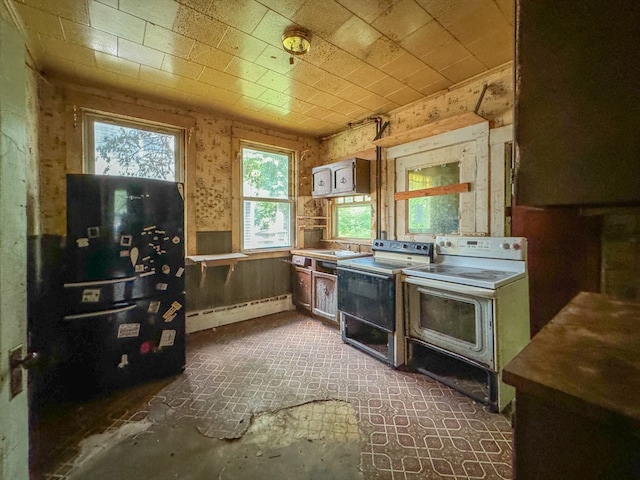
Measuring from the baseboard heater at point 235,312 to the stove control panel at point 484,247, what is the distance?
2441 millimetres

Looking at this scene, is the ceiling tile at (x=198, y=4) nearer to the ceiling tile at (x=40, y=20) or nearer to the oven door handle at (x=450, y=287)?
the ceiling tile at (x=40, y=20)

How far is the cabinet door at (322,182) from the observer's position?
404 cm

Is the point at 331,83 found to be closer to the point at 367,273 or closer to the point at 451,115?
the point at 451,115

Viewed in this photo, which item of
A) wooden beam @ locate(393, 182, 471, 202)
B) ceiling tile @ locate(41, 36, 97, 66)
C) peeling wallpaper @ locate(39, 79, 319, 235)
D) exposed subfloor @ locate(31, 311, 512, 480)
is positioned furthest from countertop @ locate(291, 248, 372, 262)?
ceiling tile @ locate(41, 36, 97, 66)

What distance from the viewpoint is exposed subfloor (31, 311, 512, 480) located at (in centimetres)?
151

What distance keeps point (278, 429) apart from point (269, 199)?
119 inches

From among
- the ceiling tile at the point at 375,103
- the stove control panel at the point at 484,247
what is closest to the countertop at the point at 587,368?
the stove control panel at the point at 484,247

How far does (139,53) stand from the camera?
2293 millimetres

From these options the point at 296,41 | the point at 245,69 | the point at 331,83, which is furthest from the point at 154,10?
the point at 331,83

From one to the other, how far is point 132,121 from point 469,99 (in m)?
3.64

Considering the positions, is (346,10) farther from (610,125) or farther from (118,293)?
(118,293)

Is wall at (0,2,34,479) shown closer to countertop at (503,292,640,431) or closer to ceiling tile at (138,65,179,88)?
countertop at (503,292,640,431)

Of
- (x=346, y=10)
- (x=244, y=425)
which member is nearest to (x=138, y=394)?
(x=244, y=425)

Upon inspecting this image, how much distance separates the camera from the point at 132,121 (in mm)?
3094
